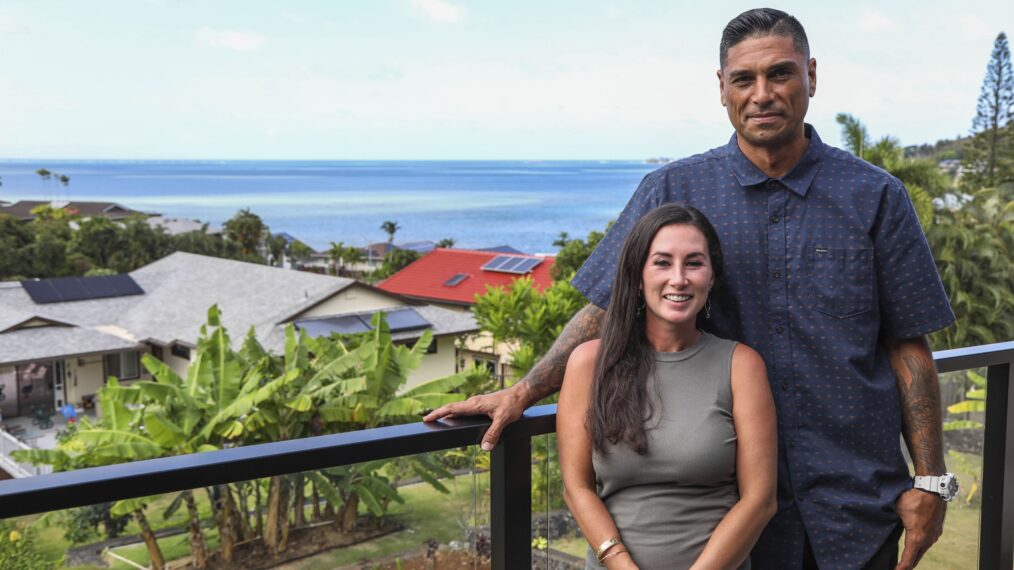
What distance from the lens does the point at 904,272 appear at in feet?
5.50

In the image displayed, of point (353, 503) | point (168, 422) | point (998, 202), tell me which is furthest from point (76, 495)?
point (998, 202)

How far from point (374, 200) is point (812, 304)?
121835 millimetres

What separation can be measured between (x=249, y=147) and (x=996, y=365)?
105m

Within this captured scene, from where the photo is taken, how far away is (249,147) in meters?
102

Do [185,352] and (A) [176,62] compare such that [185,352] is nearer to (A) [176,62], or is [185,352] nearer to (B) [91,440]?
(B) [91,440]

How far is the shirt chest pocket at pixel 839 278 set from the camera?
5.40 feet

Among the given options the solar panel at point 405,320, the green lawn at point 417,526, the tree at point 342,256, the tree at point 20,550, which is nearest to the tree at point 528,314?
the solar panel at point 405,320

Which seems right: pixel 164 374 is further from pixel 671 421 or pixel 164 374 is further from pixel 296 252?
pixel 296 252

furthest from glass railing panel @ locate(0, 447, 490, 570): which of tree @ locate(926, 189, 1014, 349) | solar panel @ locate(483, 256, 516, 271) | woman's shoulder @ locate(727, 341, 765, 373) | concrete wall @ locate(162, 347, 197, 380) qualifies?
solar panel @ locate(483, 256, 516, 271)

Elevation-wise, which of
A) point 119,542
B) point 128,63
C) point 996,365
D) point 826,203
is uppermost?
point 128,63

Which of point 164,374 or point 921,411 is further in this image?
point 164,374

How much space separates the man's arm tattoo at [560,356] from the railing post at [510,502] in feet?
0.36

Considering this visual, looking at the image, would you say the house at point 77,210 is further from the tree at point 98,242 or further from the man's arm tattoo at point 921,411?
the man's arm tattoo at point 921,411

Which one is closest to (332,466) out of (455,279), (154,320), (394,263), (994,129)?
(994,129)
